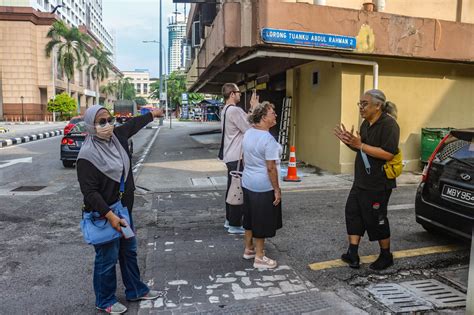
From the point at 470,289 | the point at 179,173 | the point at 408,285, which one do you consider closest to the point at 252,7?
the point at 179,173

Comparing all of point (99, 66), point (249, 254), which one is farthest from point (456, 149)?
point (99, 66)

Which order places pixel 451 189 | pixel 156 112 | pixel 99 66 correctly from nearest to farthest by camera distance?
pixel 156 112
pixel 451 189
pixel 99 66

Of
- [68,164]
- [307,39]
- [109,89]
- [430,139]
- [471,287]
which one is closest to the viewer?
[471,287]

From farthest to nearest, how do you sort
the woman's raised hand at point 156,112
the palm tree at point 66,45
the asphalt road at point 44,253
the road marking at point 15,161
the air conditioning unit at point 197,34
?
the palm tree at point 66,45 < the air conditioning unit at point 197,34 < the road marking at point 15,161 < the woman's raised hand at point 156,112 < the asphalt road at point 44,253

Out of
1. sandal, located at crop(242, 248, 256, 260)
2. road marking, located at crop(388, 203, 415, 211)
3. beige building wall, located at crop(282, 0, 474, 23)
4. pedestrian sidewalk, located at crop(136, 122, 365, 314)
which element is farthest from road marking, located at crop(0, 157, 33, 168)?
road marking, located at crop(388, 203, 415, 211)

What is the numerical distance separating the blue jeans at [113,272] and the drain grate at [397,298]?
6.81 feet

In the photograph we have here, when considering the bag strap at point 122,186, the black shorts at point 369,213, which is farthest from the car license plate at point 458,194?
the bag strap at point 122,186

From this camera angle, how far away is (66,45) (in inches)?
2391

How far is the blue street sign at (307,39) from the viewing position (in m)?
9.18

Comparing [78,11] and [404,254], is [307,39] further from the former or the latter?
[78,11]

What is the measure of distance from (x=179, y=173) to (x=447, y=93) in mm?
7506

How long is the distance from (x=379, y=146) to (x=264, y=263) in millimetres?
1677

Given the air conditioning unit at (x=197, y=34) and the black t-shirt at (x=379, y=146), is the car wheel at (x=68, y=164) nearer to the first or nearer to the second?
the air conditioning unit at (x=197, y=34)

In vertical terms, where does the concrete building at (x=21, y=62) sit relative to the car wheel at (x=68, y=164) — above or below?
above
